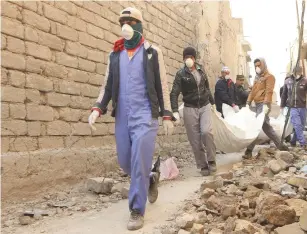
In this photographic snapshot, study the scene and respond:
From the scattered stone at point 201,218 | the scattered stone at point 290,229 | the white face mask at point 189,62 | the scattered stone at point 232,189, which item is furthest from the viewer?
the white face mask at point 189,62

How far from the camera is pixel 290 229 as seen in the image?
2.14 m

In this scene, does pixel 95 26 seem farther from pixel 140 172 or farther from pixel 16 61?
pixel 140 172

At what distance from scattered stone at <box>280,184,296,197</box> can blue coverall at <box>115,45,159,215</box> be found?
3.95 feet

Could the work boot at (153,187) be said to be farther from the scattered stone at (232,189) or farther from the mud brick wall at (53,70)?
the mud brick wall at (53,70)

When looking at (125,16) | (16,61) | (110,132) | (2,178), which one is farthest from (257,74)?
(2,178)

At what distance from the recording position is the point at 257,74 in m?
5.82

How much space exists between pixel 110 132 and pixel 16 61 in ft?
5.64

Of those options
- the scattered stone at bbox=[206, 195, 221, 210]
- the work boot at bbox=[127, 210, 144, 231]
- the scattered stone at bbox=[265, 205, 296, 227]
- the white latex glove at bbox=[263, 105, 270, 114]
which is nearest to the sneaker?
the white latex glove at bbox=[263, 105, 270, 114]

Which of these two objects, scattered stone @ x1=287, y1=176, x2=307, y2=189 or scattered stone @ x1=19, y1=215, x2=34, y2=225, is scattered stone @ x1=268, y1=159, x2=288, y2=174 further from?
scattered stone @ x1=19, y1=215, x2=34, y2=225


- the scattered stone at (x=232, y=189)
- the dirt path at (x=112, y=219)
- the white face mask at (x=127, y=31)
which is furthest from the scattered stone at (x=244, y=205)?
the white face mask at (x=127, y=31)

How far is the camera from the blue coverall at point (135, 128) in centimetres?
263

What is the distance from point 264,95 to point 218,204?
3430 mm

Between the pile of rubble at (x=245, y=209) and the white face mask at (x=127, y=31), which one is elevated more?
the white face mask at (x=127, y=31)

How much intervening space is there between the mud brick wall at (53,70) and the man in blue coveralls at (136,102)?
91 centimetres
